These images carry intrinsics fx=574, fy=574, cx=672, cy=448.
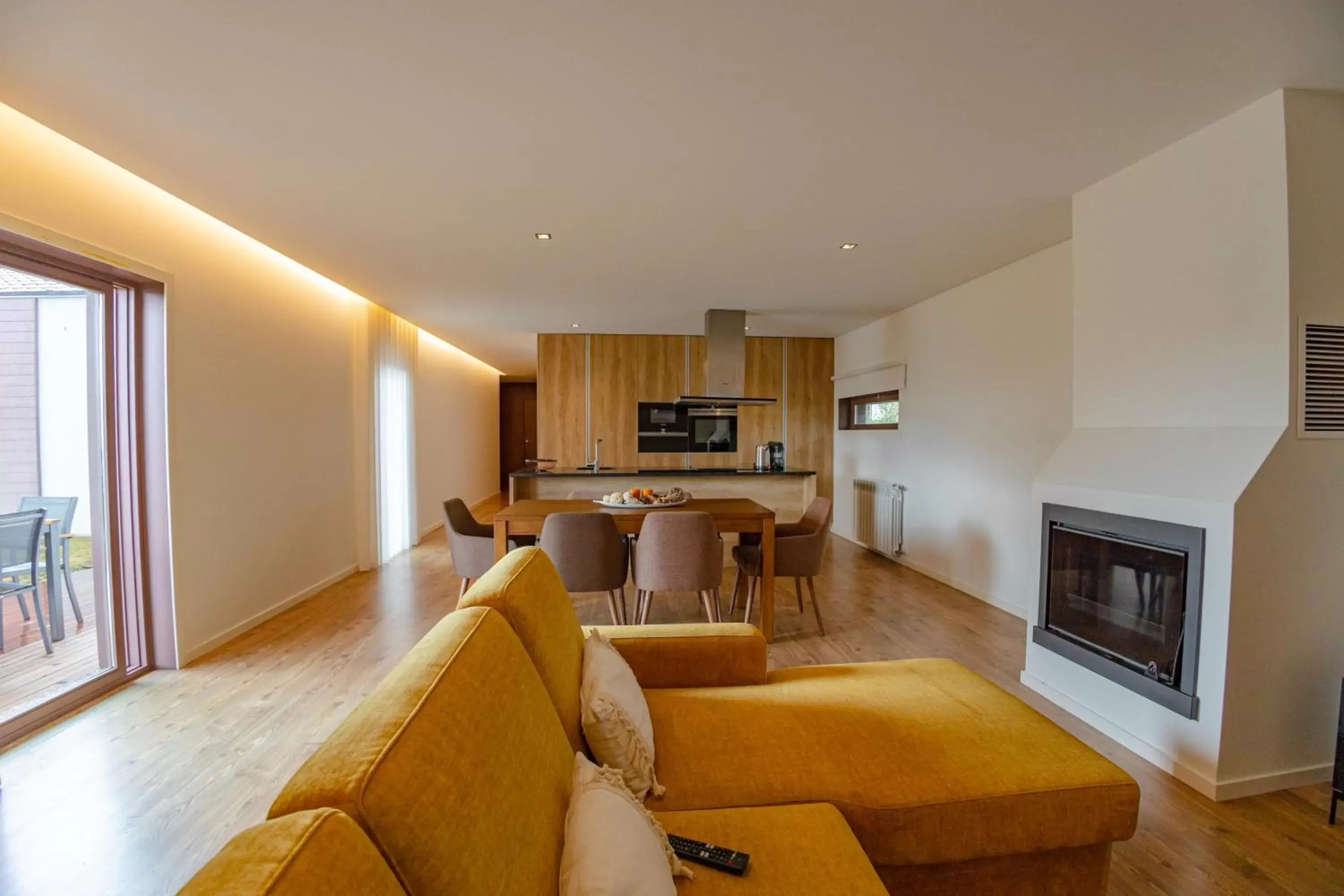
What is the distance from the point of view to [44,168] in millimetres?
2324

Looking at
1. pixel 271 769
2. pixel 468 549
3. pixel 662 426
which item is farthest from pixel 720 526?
pixel 662 426

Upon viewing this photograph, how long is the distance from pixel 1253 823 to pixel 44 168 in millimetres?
5032

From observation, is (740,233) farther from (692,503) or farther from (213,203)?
(213,203)

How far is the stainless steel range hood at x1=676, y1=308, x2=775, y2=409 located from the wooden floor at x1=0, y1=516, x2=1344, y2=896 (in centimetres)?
251

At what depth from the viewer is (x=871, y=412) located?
6.26m

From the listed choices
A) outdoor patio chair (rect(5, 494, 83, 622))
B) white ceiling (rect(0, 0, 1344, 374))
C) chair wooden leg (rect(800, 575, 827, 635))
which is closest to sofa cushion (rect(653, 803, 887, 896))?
white ceiling (rect(0, 0, 1344, 374))

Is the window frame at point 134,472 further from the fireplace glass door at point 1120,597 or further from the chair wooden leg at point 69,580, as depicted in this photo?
the fireplace glass door at point 1120,597

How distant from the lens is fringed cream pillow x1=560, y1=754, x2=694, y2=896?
2.86ft

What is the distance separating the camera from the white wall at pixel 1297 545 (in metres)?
1.95

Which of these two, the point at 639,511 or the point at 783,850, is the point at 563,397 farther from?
the point at 783,850

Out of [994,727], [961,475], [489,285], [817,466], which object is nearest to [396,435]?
[489,285]

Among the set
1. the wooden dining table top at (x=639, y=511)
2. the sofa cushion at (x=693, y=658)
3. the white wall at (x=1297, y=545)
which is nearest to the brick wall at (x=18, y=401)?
the wooden dining table top at (x=639, y=511)

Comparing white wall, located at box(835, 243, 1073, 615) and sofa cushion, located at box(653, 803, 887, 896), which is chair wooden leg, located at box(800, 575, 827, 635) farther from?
sofa cushion, located at box(653, 803, 887, 896)

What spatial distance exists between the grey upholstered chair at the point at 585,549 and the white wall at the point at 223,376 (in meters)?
1.94
